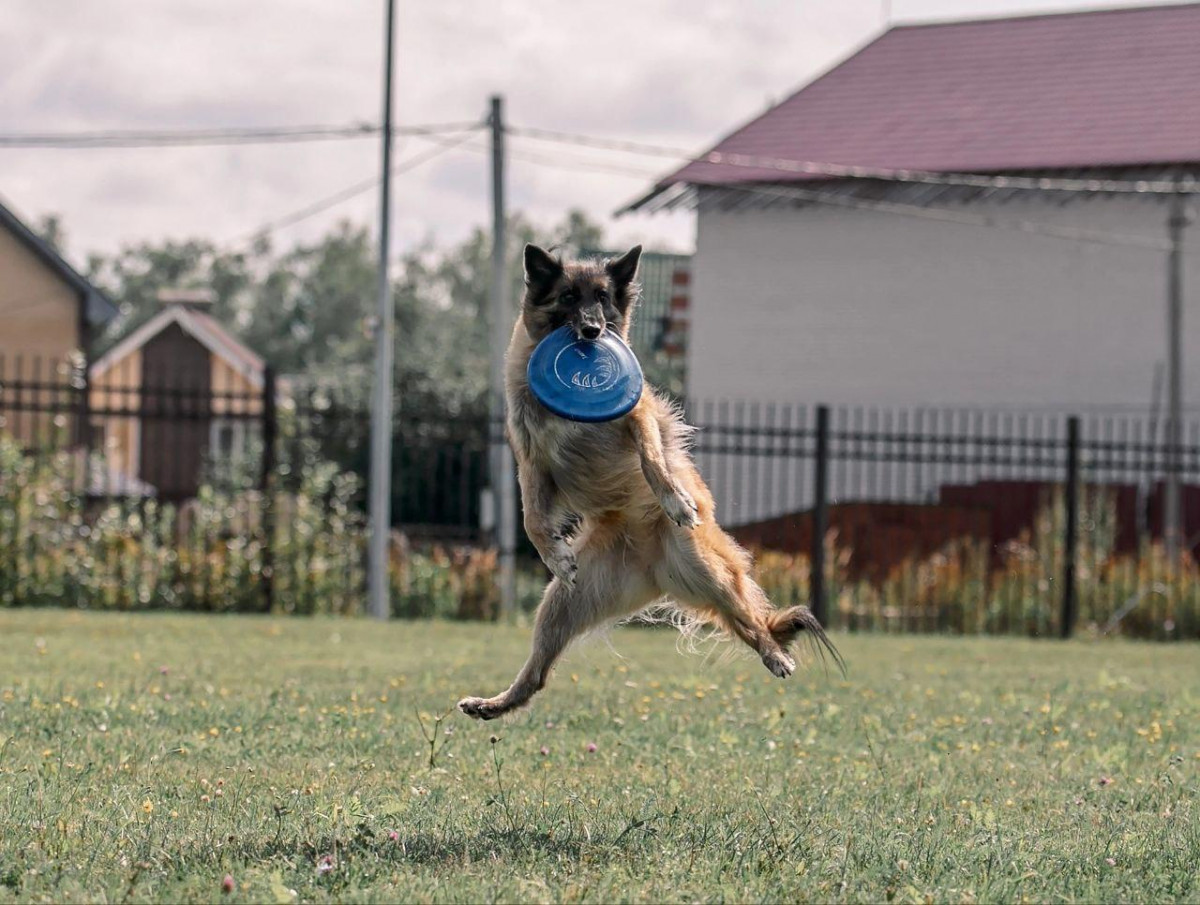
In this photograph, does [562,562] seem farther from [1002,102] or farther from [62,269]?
[62,269]

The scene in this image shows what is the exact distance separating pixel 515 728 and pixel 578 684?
8.11ft

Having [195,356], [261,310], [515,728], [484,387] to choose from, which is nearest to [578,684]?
[515,728]

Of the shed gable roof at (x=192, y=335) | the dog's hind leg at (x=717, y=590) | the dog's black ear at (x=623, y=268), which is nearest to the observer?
the dog's hind leg at (x=717, y=590)

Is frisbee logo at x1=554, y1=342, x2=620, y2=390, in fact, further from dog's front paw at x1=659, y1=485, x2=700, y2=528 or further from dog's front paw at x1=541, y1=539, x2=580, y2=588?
dog's front paw at x1=541, y1=539, x2=580, y2=588

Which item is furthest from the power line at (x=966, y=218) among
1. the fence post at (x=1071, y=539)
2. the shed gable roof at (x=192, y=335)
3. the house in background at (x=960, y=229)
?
the shed gable roof at (x=192, y=335)

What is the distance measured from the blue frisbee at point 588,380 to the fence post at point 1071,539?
12.9 m

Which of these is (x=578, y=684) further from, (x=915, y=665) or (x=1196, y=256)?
(x=1196, y=256)

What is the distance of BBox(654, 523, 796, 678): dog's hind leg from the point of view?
691 centimetres

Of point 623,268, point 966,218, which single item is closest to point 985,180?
point 966,218

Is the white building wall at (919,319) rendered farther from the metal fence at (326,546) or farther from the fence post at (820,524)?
the fence post at (820,524)

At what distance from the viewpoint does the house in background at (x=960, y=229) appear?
28.3m

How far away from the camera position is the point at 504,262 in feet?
73.8

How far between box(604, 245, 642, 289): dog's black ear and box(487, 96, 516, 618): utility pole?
384 inches

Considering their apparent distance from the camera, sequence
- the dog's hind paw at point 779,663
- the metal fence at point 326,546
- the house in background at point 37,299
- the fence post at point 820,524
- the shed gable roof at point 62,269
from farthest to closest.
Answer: the house in background at point 37,299, the shed gable roof at point 62,269, the fence post at point 820,524, the metal fence at point 326,546, the dog's hind paw at point 779,663
